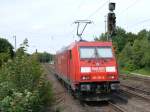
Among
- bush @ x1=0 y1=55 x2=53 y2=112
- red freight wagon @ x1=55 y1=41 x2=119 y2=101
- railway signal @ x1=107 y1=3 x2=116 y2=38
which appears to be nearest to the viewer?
bush @ x1=0 y1=55 x2=53 y2=112

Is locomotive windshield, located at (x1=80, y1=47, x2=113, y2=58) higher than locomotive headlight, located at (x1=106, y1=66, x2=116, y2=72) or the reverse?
higher

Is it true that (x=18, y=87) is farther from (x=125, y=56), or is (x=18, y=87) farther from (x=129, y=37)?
(x=129, y=37)

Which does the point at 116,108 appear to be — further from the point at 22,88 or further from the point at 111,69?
the point at 22,88

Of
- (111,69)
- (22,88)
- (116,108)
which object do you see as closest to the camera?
(22,88)

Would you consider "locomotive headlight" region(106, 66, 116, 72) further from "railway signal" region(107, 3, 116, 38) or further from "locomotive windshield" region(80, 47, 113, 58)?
"railway signal" region(107, 3, 116, 38)

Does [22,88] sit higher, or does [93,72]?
[93,72]

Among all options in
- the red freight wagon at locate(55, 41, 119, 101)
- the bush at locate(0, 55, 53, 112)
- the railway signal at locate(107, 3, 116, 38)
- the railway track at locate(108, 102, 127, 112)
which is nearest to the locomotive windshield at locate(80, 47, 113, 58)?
the red freight wagon at locate(55, 41, 119, 101)

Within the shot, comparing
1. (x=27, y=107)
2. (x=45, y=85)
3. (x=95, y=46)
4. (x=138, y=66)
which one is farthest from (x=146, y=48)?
(x=27, y=107)

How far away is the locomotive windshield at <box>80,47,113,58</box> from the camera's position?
18953mm

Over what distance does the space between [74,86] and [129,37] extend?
7622cm

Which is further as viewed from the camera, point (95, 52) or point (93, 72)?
point (95, 52)

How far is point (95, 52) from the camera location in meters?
19.0

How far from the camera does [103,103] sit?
61.7ft

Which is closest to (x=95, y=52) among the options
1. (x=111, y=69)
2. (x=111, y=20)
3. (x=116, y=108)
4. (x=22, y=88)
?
(x=111, y=69)
